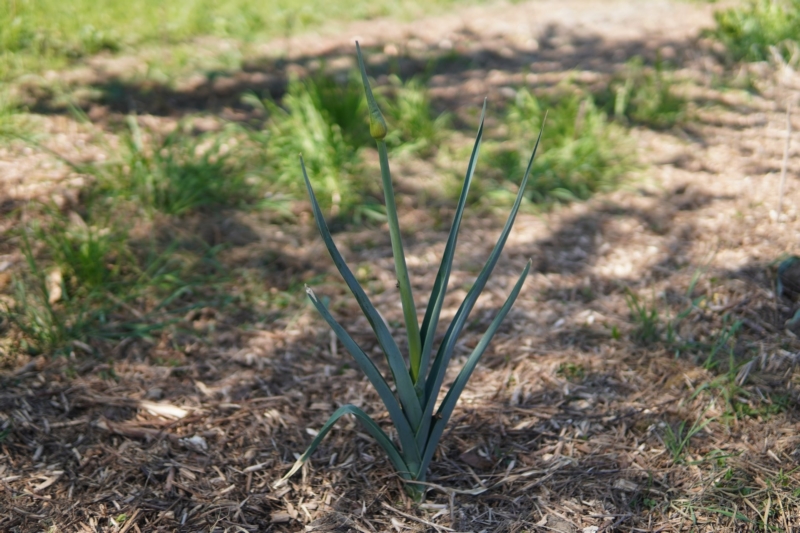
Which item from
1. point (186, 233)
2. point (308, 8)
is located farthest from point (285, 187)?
point (308, 8)

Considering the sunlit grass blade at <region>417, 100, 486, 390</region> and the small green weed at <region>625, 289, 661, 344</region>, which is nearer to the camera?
the sunlit grass blade at <region>417, 100, 486, 390</region>

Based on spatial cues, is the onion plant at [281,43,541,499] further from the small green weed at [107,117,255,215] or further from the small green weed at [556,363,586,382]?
the small green weed at [107,117,255,215]

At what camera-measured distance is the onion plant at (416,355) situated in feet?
5.16

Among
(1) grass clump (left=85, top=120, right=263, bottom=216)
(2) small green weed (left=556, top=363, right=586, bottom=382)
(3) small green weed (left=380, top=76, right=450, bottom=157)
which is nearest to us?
(2) small green weed (left=556, top=363, right=586, bottom=382)

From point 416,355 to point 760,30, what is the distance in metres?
4.42

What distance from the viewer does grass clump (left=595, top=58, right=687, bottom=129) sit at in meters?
4.06

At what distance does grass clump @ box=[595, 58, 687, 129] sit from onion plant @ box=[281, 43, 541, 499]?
2.82 metres

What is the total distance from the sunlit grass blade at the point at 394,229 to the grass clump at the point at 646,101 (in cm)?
297

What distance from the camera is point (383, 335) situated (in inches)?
63.8

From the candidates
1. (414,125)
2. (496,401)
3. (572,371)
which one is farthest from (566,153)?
(496,401)

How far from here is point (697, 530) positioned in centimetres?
172

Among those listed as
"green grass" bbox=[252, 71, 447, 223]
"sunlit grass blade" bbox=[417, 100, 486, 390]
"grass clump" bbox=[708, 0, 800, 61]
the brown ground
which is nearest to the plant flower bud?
"sunlit grass blade" bbox=[417, 100, 486, 390]

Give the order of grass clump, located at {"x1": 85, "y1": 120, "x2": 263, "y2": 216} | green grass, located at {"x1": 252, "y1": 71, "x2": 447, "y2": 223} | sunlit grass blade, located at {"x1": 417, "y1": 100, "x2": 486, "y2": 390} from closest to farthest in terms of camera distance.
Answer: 1. sunlit grass blade, located at {"x1": 417, "y1": 100, "x2": 486, "y2": 390}
2. grass clump, located at {"x1": 85, "y1": 120, "x2": 263, "y2": 216}
3. green grass, located at {"x1": 252, "y1": 71, "x2": 447, "y2": 223}

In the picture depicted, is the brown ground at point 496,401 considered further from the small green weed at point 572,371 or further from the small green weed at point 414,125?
the small green weed at point 414,125
